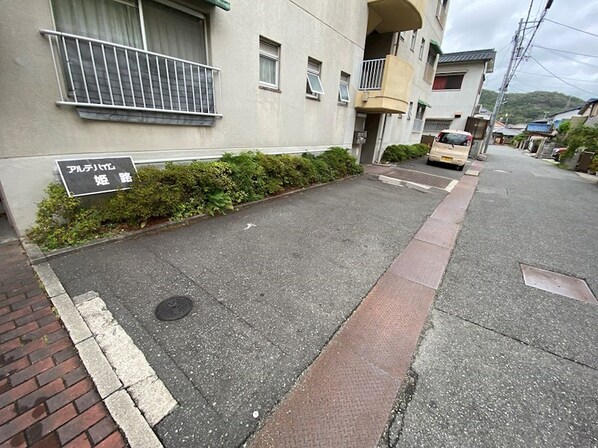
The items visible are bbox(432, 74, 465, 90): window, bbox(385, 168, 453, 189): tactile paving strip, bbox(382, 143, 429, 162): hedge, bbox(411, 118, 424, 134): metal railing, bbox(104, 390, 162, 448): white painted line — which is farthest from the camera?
bbox(432, 74, 465, 90): window

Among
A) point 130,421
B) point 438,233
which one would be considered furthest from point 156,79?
point 438,233

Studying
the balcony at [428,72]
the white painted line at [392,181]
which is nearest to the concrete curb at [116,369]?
the white painted line at [392,181]

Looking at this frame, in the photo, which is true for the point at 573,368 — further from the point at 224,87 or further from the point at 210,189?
the point at 224,87

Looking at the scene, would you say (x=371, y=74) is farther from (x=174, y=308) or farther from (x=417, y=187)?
(x=174, y=308)

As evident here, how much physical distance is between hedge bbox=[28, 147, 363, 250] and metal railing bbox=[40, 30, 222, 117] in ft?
3.71

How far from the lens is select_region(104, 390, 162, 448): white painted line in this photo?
1569 mm

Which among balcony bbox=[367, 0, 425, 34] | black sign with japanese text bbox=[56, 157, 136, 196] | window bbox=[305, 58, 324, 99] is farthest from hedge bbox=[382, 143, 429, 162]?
black sign with japanese text bbox=[56, 157, 136, 196]

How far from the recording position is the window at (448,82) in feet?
77.3

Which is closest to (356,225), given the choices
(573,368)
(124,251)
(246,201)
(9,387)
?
(246,201)

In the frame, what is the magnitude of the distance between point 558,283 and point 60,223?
290 inches

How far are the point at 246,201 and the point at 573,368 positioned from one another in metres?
5.43

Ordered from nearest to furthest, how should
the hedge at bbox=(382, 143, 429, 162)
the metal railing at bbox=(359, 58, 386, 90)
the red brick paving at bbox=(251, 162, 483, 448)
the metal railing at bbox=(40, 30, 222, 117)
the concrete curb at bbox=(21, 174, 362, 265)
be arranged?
the red brick paving at bbox=(251, 162, 483, 448)
the concrete curb at bbox=(21, 174, 362, 265)
the metal railing at bbox=(40, 30, 222, 117)
the metal railing at bbox=(359, 58, 386, 90)
the hedge at bbox=(382, 143, 429, 162)

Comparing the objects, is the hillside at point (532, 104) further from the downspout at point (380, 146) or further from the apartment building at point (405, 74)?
the downspout at point (380, 146)

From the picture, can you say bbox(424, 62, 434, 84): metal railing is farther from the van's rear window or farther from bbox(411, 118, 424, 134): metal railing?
the van's rear window
